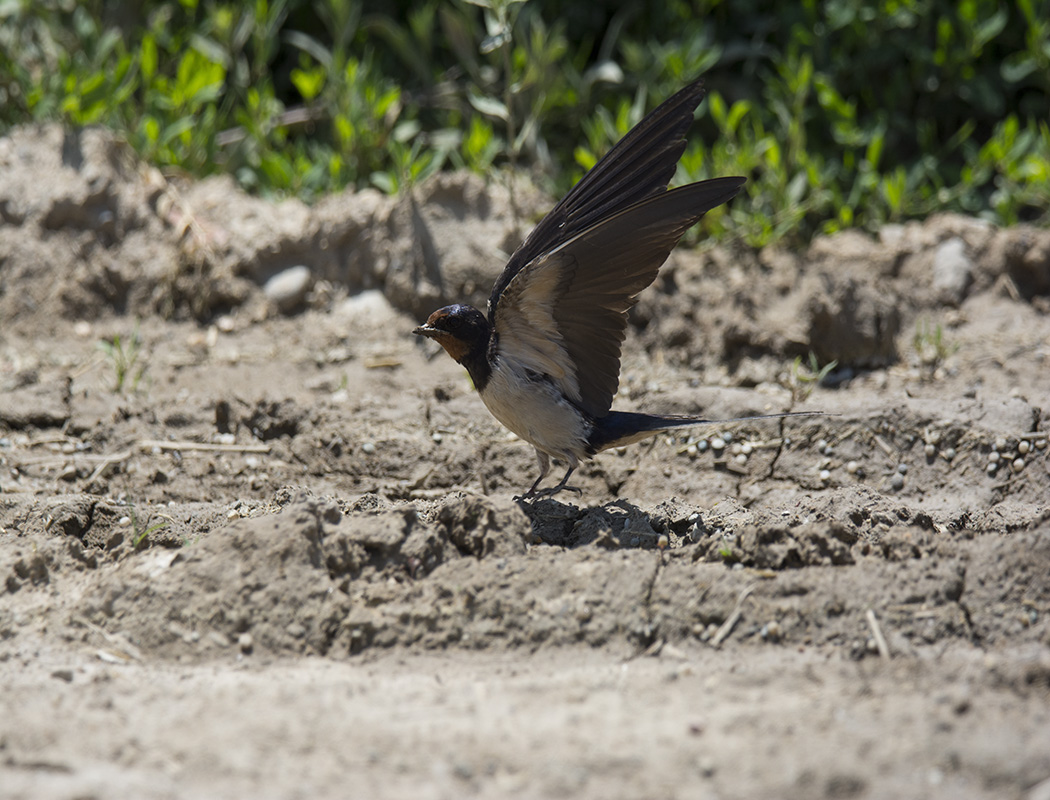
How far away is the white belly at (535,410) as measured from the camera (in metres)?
3.72

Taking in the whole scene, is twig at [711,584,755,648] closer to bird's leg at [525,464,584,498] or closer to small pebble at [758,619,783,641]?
small pebble at [758,619,783,641]

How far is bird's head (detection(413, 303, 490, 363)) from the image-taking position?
380cm

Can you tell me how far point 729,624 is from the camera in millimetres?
2844

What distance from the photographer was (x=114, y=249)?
5480mm

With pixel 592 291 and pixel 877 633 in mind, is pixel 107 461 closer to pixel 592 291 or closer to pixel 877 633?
pixel 592 291

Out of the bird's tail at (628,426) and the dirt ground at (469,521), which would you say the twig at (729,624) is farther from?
the bird's tail at (628,426)

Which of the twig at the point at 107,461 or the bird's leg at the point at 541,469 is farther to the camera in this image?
the twig at the point at 107,461

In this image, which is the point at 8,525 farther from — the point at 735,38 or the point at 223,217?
the point at 735,38

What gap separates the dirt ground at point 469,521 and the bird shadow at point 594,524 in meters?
0.03

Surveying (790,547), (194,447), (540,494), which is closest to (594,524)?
(540,494)

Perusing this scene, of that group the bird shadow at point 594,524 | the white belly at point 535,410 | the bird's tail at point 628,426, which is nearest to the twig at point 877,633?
the bird shadow at point 594,524

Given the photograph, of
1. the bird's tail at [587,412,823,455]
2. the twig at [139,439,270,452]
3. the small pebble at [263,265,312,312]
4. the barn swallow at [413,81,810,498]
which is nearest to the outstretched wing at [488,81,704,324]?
the barn swallow at [413,81,810,498]

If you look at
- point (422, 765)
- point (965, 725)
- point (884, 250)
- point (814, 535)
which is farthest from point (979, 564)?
point (884, 250)

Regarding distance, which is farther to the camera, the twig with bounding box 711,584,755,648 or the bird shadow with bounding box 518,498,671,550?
the bird shadow with bounding box 518,498,671,550
